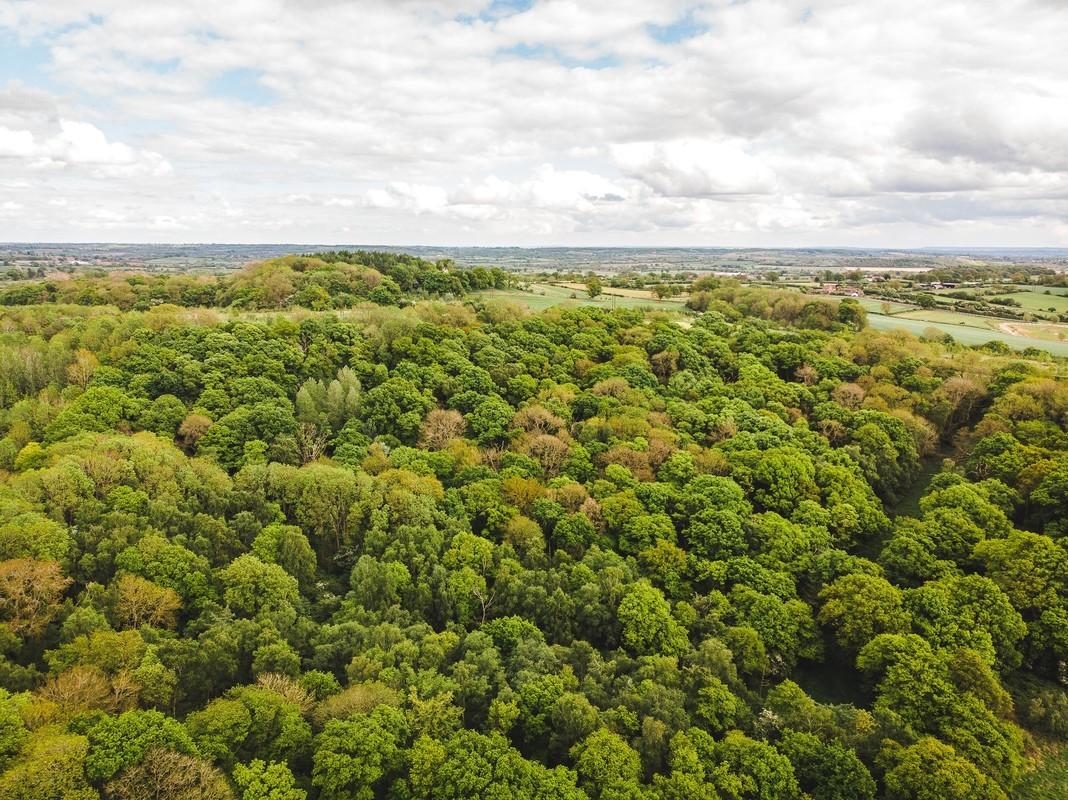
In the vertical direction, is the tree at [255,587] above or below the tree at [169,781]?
above

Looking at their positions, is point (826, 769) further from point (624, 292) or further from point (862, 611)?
point (624, 292)

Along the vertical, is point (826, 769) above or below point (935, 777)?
below

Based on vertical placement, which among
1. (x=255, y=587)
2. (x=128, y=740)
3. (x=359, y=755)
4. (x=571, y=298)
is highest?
(x=571, y=298)

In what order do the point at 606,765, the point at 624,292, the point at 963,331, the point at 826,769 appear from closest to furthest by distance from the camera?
the point at 606,765 < the point at 826,769 < the point at 963,331 < the point at 624,292

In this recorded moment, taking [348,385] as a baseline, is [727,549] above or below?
below

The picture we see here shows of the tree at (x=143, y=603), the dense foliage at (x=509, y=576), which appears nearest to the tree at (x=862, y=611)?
the dense foliage at (x=509, y=576)

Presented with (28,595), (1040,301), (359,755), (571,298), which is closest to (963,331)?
(1040,301)

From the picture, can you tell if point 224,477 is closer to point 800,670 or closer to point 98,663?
point 98,663

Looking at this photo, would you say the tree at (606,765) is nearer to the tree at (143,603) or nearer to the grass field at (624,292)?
the tree at (143,603)

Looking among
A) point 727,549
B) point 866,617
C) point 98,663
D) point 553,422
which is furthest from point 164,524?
point 866,617
